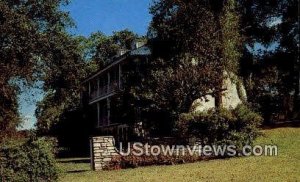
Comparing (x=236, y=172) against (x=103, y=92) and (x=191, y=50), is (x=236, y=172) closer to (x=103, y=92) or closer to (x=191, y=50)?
(x=191, y=50)

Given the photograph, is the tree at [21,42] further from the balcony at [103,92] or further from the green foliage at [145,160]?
the balcony at [103,92]

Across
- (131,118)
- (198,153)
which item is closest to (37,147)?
(198,153)

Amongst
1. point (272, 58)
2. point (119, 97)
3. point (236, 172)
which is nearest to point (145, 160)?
point (236, 172)

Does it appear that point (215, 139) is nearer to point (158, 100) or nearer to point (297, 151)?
point (297, 151)

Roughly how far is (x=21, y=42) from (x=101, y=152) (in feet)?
41.2

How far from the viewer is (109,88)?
5284 cm

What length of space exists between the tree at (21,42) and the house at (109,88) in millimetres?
7781

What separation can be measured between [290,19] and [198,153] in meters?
26.4

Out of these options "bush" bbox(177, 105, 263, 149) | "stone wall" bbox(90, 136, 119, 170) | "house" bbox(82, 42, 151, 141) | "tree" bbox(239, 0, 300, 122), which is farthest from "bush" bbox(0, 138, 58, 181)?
"tree" bbox(239, 0, 300, 122)

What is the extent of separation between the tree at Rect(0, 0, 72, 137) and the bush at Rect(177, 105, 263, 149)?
927 centimetres

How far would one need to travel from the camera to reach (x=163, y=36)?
115 feet

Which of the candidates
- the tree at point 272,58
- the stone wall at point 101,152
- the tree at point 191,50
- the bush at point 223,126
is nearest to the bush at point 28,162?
the stone wall at point 101,152

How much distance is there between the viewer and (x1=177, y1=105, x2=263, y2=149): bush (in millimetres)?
23688

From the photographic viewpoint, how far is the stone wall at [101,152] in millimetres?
22969
